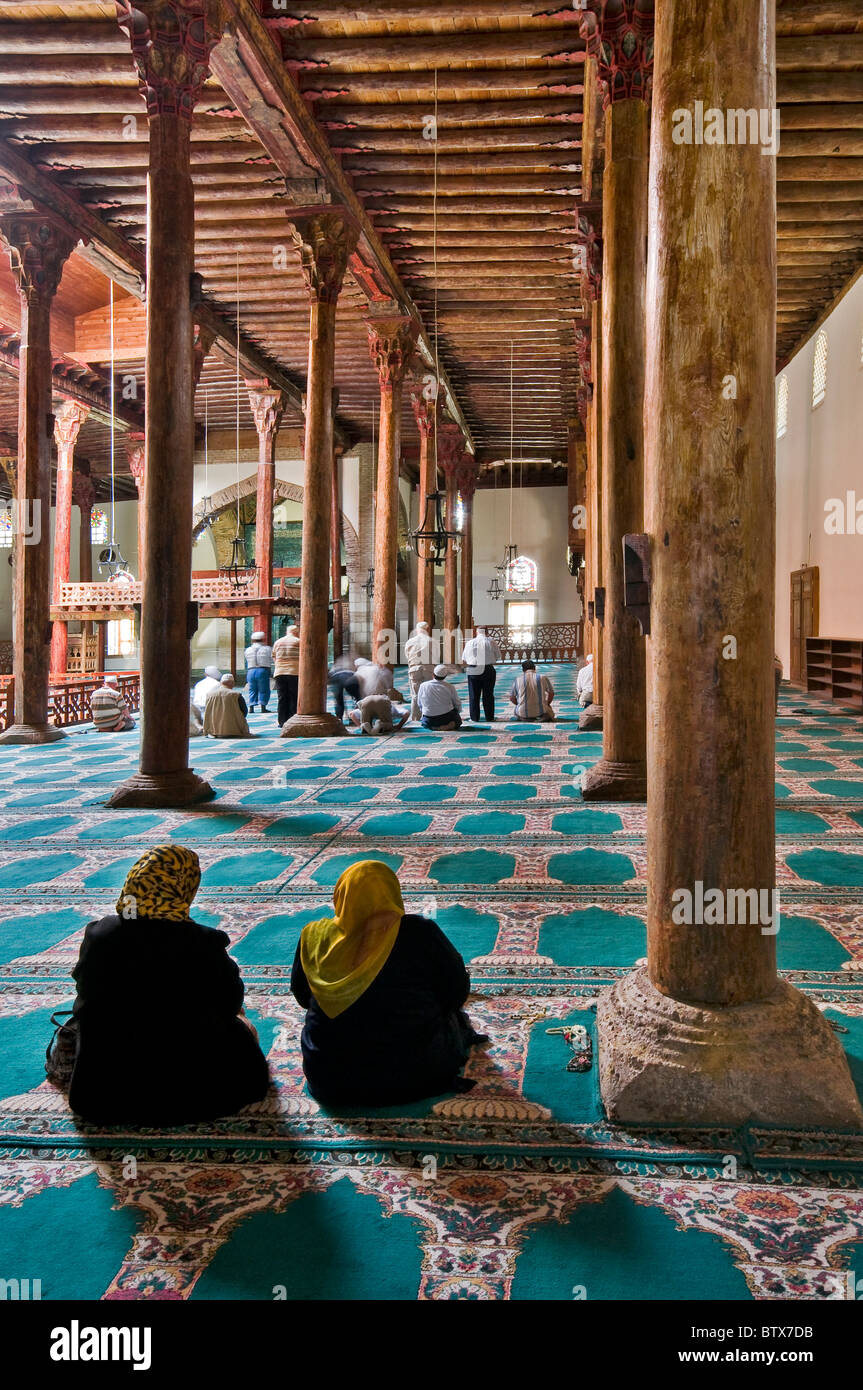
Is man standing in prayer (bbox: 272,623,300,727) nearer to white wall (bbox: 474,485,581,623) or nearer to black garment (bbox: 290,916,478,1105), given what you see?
black garment (bbox: 290,916,478,1105)

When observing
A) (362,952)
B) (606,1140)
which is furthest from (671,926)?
(362,952)

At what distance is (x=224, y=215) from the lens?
376 inches

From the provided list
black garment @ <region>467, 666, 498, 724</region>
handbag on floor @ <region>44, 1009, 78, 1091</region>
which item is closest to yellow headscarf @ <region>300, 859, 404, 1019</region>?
handbag on floor @ <region>44, 1009, 78, 1091</region>

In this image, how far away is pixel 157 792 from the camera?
230 inches

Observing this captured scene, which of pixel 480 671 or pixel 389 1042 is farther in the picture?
pixel 480 671

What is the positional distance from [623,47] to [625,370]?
1.86 meters

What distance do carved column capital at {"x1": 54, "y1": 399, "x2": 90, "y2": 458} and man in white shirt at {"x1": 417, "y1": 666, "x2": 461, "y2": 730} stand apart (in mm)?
9202

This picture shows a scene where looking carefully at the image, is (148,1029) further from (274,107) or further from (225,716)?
(225,716)

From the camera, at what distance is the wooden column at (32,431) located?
8562mm

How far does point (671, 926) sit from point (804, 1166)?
54 centimetres

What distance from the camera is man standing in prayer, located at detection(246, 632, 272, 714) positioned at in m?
12.5

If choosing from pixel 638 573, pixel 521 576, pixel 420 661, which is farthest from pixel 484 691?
pixel 521 576
